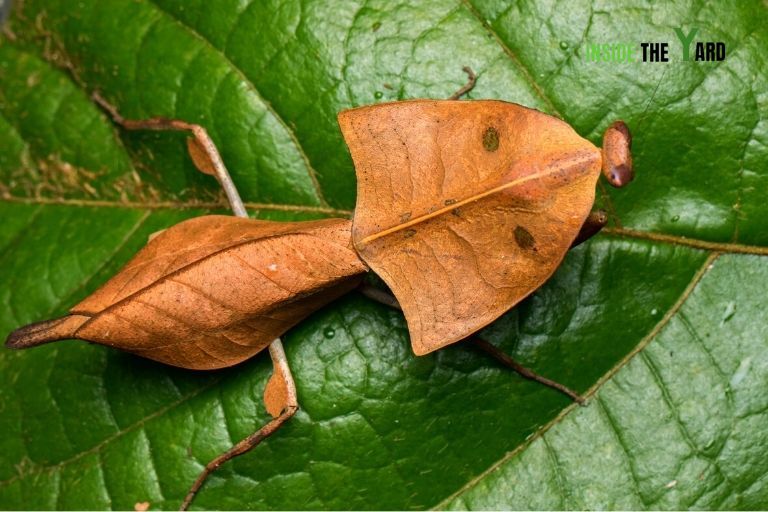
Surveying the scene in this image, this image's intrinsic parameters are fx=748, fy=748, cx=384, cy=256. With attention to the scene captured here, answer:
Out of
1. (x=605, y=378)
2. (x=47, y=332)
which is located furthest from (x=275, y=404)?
(x=605, y=378)

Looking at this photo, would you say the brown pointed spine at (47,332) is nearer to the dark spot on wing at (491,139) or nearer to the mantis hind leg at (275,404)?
the mantis hind leg at (275,404)

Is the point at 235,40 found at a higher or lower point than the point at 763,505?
higher

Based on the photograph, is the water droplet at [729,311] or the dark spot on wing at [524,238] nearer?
the dark spot on wing at [524,238]

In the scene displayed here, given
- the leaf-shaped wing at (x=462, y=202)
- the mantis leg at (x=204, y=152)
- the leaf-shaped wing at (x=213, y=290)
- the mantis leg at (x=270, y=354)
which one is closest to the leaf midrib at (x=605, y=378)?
the leaf-shaped wing at (x=462, y=202)

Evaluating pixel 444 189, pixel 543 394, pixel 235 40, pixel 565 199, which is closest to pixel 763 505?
pixel 543 394

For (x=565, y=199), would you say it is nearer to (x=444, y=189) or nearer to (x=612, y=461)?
(x=444, y=189)

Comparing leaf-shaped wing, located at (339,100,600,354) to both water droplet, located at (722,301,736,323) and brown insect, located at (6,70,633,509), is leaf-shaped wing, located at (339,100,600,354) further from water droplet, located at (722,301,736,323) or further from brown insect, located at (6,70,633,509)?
water droplet, located at (722,301,736,323)
